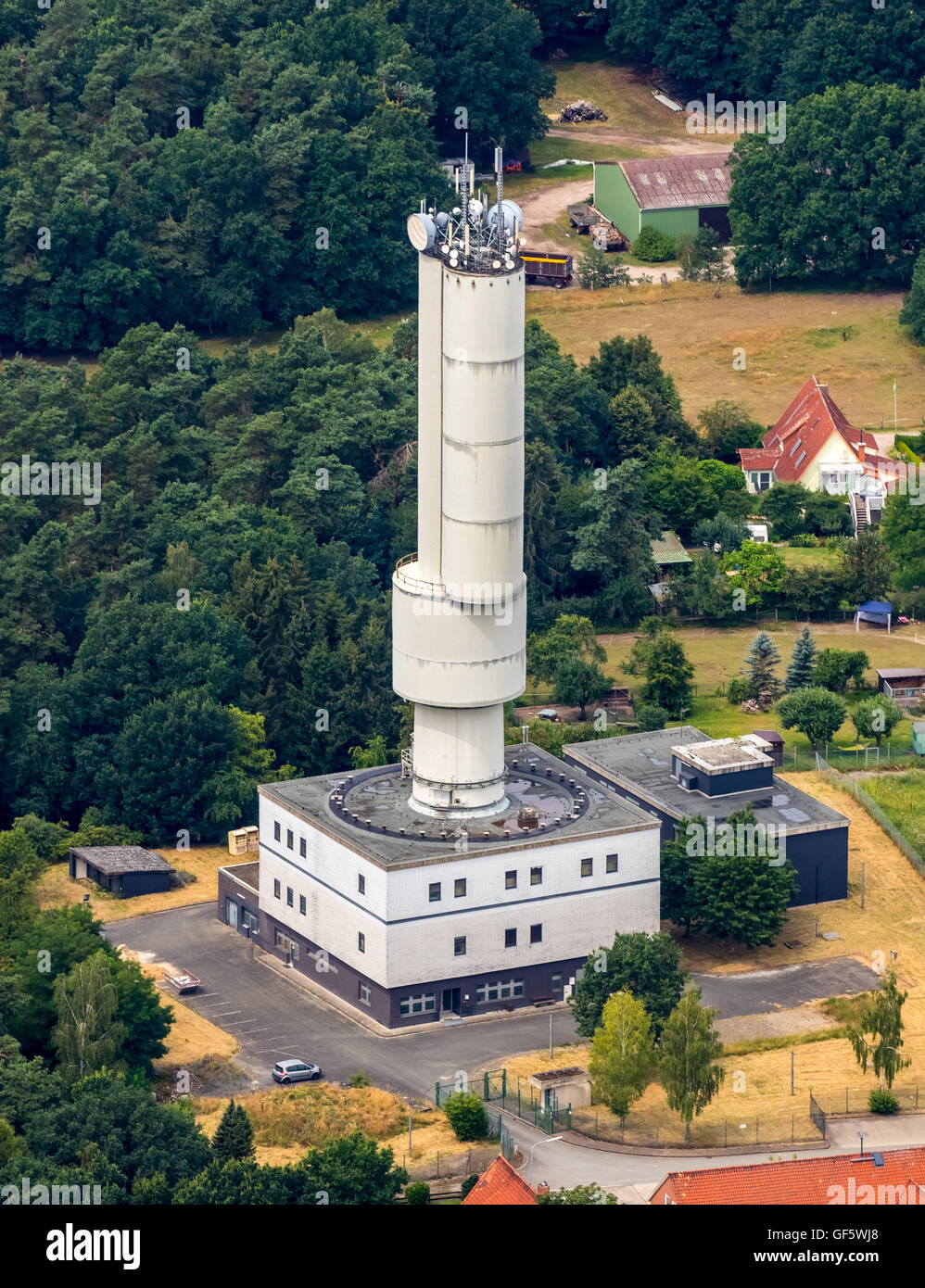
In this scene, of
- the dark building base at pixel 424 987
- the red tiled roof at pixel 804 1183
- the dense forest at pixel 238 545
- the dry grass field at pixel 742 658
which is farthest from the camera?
the dry grass field at pixel 742 658

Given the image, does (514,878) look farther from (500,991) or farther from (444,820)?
(500,991)

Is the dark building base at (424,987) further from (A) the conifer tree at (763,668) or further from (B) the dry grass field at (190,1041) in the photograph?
(A) the conifer tree at (763,668)

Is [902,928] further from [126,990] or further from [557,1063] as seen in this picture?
[126,990]

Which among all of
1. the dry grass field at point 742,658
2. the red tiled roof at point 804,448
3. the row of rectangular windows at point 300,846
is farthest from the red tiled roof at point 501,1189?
the red tiled roof at point 804,448

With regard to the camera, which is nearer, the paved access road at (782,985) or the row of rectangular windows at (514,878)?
the row of rectangular windows at (514,878)

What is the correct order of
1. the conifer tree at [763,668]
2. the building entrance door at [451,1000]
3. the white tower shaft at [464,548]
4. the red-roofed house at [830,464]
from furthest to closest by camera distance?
the red-roofed house at [830,464] < the conifer tree at [763,668] < the building entrance door at [451,1000] < the white tower shaft at [464,548]

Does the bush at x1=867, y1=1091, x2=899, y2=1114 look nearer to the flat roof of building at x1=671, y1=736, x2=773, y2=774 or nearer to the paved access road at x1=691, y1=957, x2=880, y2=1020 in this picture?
the paved access road at x1=691, y1=957, x2=880, y2=1020
